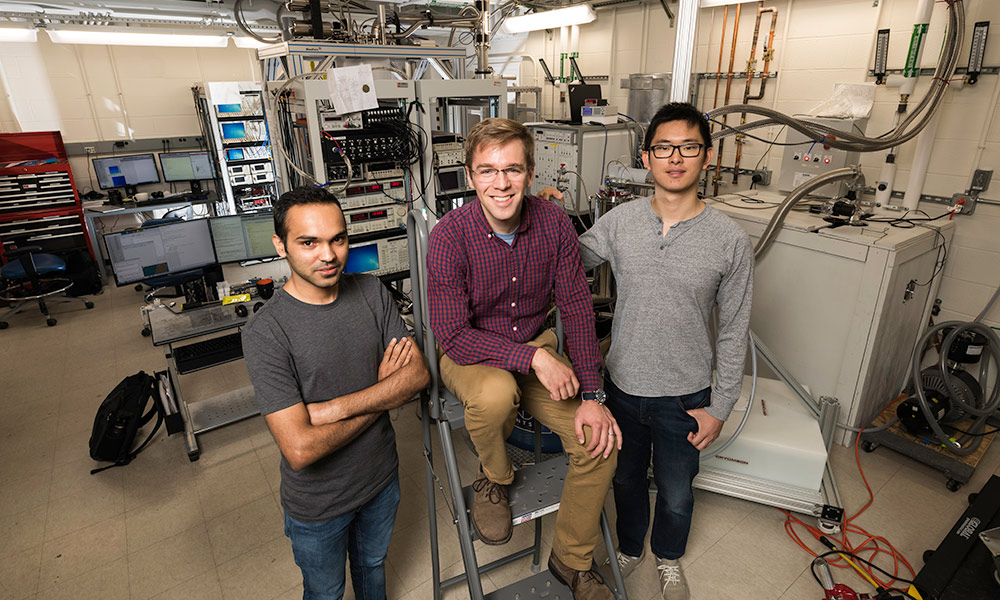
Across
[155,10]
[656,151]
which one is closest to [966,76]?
[656,151]

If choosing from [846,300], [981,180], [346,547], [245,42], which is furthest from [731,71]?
[245,42]

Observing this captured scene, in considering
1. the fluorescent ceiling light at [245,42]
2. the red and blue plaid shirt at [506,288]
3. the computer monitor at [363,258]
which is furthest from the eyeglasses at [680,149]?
the fluorescent ceiling light at [245,42]

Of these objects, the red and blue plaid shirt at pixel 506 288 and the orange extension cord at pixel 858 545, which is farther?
the orange extension cord at pixel 858 545

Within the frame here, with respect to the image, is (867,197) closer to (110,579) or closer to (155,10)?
(110,579)

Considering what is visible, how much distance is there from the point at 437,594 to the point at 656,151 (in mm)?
1703

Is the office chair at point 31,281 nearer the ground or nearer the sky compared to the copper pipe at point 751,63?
nearer the ground

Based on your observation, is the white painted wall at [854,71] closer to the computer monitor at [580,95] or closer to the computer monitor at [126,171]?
the computer monitor at [580,95]

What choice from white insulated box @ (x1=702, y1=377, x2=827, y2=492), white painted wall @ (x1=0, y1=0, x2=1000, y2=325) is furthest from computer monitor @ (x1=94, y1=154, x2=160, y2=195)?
white insulated box @ (x1=702, y1=377, x2=827, y2=492)

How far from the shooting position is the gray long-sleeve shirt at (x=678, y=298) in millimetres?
Result: 1476

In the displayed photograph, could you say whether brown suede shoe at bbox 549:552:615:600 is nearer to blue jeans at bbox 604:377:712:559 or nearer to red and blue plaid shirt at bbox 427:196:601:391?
blue jeans at bbox 604:377:712:559

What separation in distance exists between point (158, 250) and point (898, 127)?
14.6ft

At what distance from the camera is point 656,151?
1.48 meters

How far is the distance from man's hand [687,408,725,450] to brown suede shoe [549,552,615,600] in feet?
1.73

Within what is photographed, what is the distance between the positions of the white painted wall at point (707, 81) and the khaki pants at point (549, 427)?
3.00 metres
